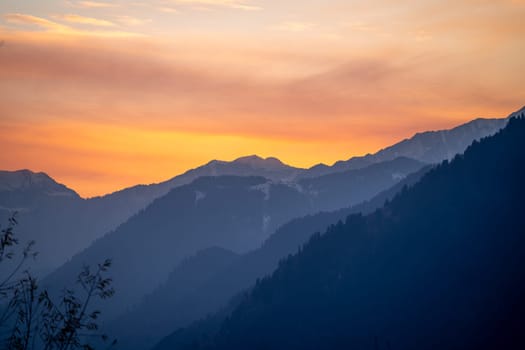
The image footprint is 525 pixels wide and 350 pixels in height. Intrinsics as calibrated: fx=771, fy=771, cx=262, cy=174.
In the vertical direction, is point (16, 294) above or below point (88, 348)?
above

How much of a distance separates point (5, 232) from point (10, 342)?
6.94 metres

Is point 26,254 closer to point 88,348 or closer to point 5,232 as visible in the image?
point 5,232

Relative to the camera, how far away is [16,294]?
4838 cm

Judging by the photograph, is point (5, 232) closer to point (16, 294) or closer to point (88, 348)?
point (16, 294)

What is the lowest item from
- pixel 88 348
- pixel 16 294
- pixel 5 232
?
pixel 88 348

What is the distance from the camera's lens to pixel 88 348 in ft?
161

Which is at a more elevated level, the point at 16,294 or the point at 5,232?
the point at 5,232

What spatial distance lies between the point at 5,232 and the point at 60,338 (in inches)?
301

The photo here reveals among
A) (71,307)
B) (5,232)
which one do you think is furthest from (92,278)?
(5,232)

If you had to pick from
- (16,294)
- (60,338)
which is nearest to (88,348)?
(60,338)

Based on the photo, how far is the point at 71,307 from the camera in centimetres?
5012

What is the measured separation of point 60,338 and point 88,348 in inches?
79.1

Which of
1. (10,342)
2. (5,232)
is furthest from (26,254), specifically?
(10,342)

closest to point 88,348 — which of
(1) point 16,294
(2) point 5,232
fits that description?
(1) point 16,294
